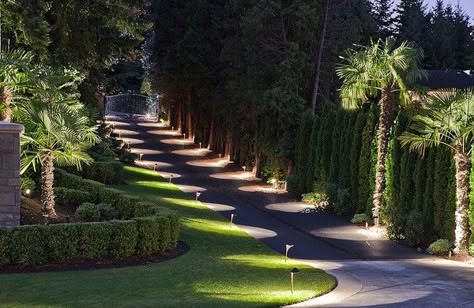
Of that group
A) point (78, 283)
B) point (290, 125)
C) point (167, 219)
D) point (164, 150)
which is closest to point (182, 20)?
point (164, 150)

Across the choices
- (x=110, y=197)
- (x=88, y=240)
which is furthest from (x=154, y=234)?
(x=110, y=197)

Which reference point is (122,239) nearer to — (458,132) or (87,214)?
(87,214)

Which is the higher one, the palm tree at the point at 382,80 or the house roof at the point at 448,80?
the house roof at the point at 448,80

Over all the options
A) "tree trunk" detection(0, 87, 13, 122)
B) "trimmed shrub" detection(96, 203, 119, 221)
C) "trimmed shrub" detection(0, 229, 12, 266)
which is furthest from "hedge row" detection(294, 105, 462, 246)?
"trimmed shrub" detection(0, 229, 12, 266)

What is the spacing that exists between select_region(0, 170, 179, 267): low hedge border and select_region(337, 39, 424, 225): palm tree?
33.9 feet

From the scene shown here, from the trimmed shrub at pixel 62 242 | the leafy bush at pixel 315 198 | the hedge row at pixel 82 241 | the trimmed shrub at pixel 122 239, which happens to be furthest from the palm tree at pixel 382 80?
the trimmed shrub at pixel 62 242

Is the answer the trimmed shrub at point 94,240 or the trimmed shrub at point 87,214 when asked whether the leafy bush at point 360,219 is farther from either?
the trimmed shrub at point 94,240

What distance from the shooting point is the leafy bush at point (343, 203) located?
96.3ft

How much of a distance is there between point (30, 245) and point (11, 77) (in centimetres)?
510

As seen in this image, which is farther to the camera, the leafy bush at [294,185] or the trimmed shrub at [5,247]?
the leafy bush at [294,185]

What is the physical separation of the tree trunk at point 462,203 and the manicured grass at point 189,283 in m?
5.41

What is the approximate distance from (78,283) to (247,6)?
29.6m

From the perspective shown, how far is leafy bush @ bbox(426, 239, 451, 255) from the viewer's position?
21.2 meters

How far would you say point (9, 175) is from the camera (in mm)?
16297
